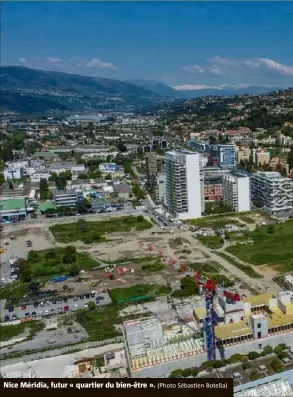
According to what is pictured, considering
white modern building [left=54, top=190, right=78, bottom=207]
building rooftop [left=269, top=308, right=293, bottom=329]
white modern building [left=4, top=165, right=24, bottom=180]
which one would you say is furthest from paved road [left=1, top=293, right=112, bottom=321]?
white modern building [left=4, top=165, right=24, bottom=180]

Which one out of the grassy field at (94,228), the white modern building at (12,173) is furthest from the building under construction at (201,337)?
the white modern building at (12,173)

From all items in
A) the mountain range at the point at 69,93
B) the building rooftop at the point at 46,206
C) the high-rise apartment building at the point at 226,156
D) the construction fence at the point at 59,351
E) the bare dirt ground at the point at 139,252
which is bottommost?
the construction fence at the point at 59,351

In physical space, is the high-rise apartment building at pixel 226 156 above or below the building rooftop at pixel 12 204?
above

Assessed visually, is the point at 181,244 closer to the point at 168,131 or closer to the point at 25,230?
the point at 25,230

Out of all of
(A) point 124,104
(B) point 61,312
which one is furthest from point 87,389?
(A) point 124,104

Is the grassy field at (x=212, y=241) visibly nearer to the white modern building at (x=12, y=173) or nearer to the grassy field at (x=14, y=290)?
the grassy field at (x=14, y=290)

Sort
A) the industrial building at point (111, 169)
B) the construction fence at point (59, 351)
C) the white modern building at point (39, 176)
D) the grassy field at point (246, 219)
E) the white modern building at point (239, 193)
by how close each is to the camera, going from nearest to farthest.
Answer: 1. the construction fence at point (59, 351)
2. the grassy field at point (246, 219)
3. the white modern building at point (239, 193)
4. the white modern building at point (39, 176)
5. the industrial building at point (111, 169)
